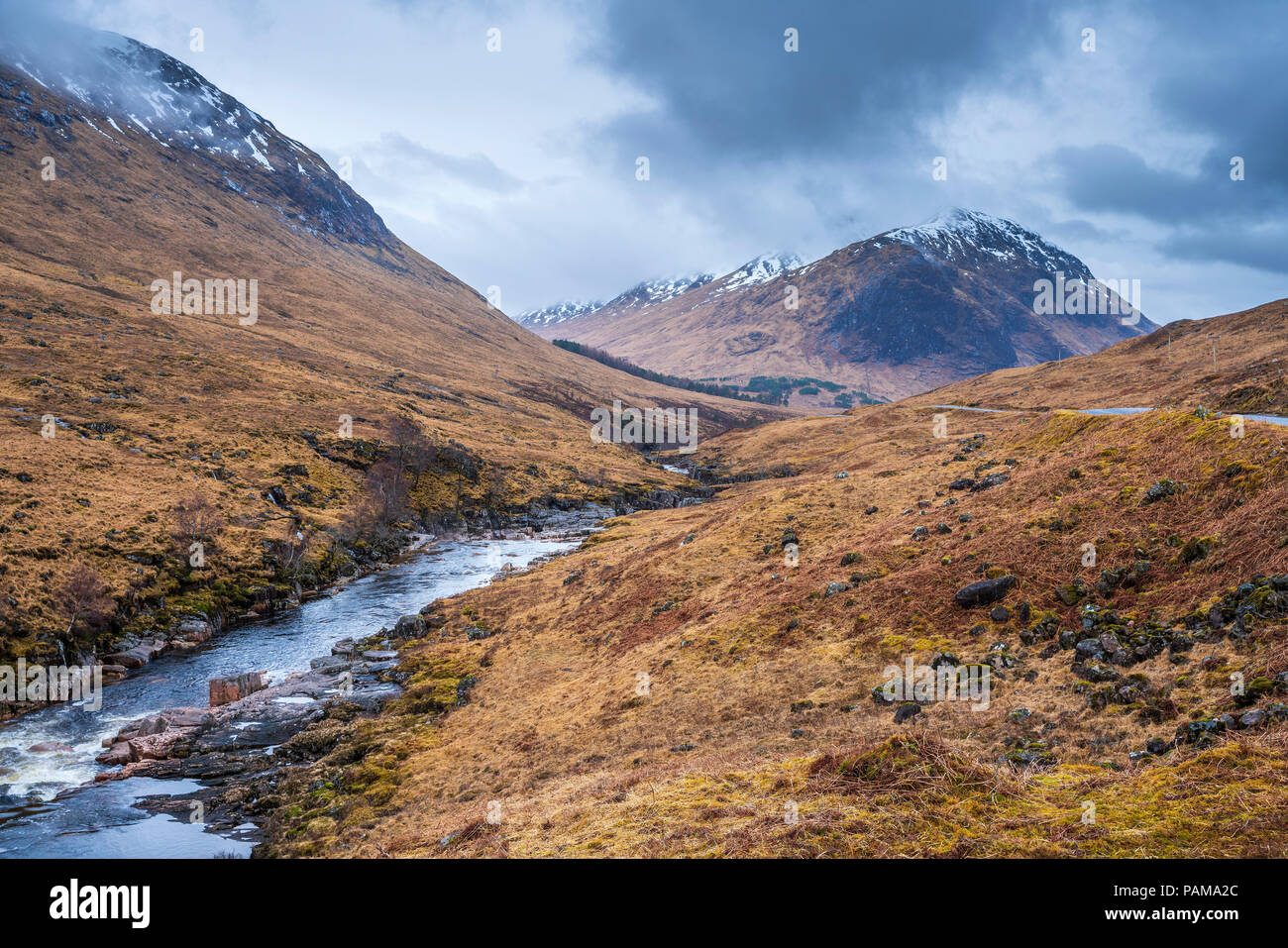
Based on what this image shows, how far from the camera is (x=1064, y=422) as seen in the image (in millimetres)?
34562

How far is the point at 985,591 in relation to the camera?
2012 centimetres

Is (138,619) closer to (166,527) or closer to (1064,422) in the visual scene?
(166,527)

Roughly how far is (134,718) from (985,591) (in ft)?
128

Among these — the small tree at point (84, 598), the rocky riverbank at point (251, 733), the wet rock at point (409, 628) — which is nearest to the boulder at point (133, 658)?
the small tree at point (84, 598)

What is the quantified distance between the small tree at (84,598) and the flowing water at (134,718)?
188 inches

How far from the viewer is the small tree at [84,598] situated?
1526 inches

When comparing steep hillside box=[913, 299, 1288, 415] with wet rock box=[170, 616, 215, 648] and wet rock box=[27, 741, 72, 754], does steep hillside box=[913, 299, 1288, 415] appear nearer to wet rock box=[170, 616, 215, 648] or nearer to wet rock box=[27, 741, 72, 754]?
wet rock box=[27, 741, 72, 754]

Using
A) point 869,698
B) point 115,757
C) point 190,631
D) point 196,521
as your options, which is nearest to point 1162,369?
point 869,698

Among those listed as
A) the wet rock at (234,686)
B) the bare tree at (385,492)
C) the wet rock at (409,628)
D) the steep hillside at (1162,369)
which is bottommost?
the wet rock at (234,686)

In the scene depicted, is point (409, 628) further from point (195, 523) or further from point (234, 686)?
point (195, 523)

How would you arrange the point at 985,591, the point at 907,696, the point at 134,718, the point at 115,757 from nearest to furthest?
the point at 907,696
the point at 985,591
the point at 115,757
the point at 134,718

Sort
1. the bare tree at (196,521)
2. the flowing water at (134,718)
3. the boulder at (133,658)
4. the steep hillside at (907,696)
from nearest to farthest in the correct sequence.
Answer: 1. the steep hillside at (907,696)
2. the flowing water at (134,718)
3. the boulder at (133,658)
4. the bare tree at (196,521)

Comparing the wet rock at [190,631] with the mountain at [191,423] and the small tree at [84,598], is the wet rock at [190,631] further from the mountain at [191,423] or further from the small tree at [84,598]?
the small tree at [84,598]

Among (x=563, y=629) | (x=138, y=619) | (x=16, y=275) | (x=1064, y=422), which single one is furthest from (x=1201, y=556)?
(x=16, y=275)
